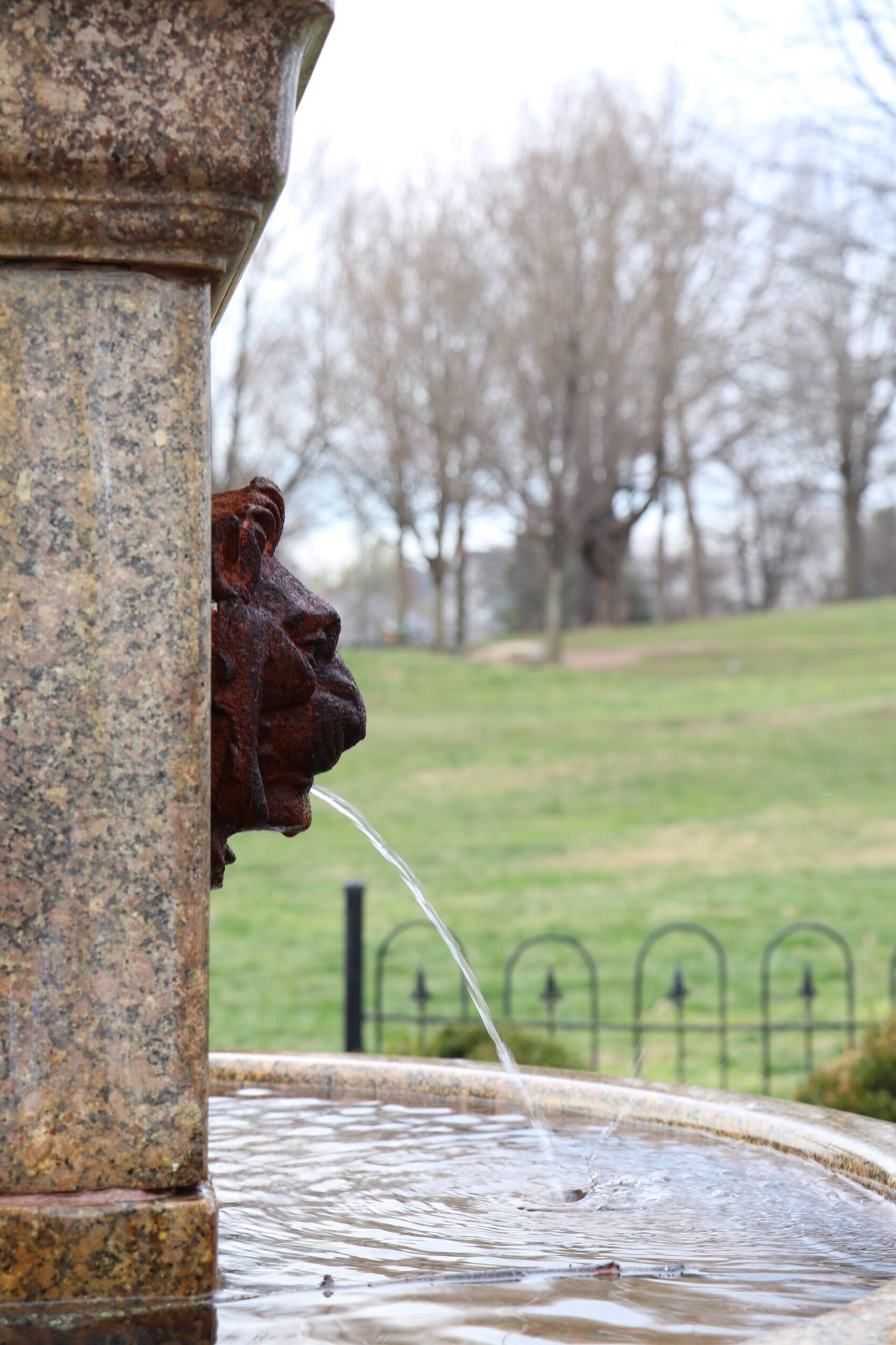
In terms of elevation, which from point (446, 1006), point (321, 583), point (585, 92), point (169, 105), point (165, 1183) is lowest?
point (446, 1006)

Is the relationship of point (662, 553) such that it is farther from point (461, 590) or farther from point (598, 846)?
point (598, 846)

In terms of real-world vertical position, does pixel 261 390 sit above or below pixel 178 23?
above

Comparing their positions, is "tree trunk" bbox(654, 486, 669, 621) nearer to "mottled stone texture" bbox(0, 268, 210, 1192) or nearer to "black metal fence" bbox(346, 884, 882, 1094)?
"black metal fence" bbox(346, 884, 882, 1094)

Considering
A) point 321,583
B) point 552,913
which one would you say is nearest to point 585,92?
point 321,583

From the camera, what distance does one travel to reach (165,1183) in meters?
1.62

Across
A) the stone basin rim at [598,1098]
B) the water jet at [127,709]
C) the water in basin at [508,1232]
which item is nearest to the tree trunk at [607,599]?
the stone basin rim at [598,1098]

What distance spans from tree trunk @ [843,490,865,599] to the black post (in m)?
35.5

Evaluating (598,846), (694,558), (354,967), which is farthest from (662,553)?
(354,967)

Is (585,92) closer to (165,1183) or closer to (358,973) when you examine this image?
(358,973)

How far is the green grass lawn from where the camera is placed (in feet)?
30.9

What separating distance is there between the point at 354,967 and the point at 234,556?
207 inches

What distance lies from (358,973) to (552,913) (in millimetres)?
4705

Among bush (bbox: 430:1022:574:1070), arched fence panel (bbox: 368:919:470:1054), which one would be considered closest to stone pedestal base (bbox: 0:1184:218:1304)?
bush (bbox: 430:1022:574:1070)

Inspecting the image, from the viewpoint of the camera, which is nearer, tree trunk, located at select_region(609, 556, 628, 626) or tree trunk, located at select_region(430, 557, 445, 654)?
tree trunk, located at select_region(430, 557, 445, 654)
